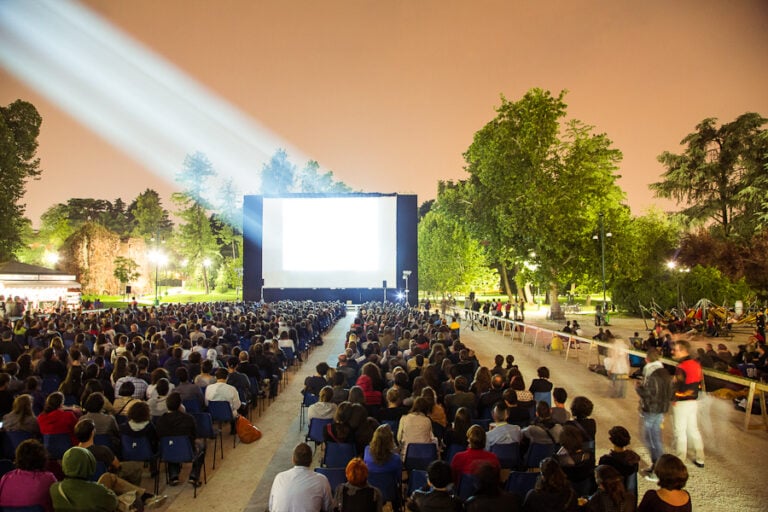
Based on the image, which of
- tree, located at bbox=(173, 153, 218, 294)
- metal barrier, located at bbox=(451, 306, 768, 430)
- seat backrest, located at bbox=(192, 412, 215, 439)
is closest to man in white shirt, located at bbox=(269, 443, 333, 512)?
seat backrest, located at bbox=(192, 412, 215, 439)

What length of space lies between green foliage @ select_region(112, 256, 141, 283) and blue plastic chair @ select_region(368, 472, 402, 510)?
44.8 metres

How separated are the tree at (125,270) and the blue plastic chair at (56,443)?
42.7 metres

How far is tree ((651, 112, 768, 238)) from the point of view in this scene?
33.2 metres

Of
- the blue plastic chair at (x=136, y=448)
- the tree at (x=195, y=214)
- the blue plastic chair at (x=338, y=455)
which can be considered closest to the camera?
the blue plastic chair at (x=338, y=455)

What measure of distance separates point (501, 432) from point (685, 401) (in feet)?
8.37

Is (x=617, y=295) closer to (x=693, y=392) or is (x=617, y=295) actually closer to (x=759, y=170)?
(x=759, y=170)

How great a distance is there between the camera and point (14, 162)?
3728cm

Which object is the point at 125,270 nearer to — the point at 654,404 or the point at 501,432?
the point at 501,432

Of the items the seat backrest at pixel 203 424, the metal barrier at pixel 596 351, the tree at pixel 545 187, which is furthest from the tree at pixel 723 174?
the seat backrest at pixel 203 424

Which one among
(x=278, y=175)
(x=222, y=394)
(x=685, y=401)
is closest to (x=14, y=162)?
(x=278, y=175)

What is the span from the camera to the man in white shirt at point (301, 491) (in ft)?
11.6

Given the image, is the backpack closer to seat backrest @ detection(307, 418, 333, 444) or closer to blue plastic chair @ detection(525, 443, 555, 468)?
seat backrest @ detection(307, 418, 333, 444)

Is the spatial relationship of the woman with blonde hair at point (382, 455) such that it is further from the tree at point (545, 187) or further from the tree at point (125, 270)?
the tree at point (125, 270)

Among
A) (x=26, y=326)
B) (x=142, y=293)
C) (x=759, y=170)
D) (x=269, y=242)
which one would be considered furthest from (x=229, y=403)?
(x=142, y=293)
